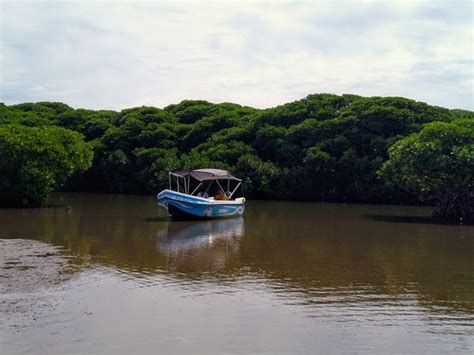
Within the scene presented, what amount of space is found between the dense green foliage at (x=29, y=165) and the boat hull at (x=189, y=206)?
269 inches

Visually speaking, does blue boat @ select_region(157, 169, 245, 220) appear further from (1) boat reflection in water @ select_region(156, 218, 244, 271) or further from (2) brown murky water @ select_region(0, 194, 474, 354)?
(2) brown murky water @ select_region(0, 194, 474, 354)

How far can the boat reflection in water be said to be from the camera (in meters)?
15.4

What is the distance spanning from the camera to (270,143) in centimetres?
4306

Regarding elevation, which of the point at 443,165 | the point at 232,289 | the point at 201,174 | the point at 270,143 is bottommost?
the point at 232,289

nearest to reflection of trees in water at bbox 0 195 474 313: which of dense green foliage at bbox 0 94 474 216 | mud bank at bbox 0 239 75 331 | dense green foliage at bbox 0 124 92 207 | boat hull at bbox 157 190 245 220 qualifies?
boat hull at bbox 157 190 245 220

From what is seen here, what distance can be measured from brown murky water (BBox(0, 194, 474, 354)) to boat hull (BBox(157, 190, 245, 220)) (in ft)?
8.30

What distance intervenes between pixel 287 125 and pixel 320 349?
3670 cm

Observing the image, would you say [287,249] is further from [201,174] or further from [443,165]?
[443,165]

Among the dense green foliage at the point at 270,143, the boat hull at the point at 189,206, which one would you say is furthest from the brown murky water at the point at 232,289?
the dense green foliage at the point at 270,143

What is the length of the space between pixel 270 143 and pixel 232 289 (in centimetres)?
3140

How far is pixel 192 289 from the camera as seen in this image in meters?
12.1

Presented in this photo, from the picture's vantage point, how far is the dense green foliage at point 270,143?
38844 mm

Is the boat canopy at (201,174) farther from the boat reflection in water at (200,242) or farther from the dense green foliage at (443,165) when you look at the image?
the dense green foliage at (443,165)

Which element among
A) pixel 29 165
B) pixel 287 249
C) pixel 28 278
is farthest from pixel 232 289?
pixel 29 165
